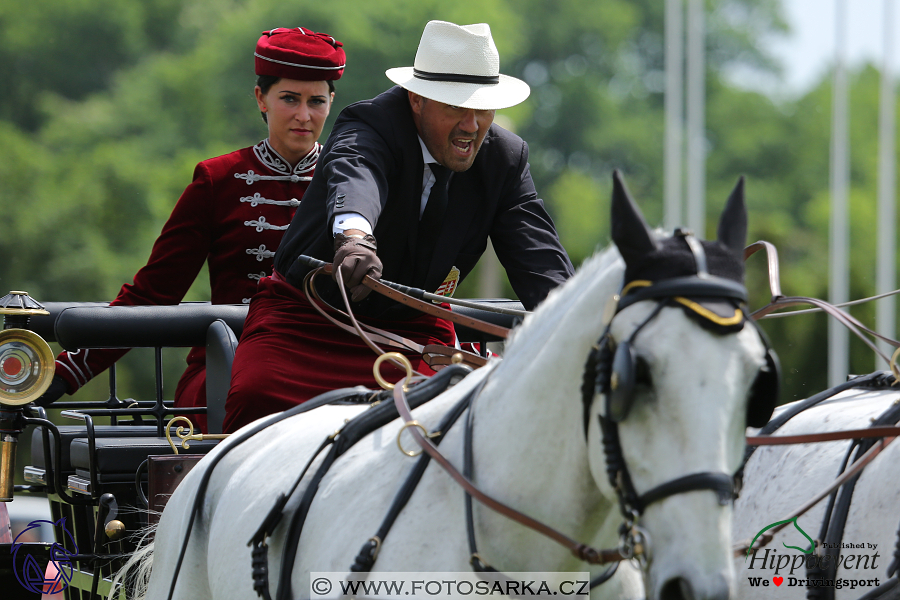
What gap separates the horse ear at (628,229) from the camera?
5.69 ft

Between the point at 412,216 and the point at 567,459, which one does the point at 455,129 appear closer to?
the point at 412,216

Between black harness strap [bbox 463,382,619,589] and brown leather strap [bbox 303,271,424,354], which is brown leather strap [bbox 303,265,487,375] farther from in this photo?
black harness strap [bbox 463,382,619,589]

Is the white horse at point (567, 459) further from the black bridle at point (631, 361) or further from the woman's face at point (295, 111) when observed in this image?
the woman's face at point (295, 111)

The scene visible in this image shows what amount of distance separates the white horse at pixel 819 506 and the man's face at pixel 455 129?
113 cm

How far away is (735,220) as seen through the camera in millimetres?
1830

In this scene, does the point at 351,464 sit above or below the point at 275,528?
above

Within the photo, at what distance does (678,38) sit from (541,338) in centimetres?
1710

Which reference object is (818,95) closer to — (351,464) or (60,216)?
(60,216)

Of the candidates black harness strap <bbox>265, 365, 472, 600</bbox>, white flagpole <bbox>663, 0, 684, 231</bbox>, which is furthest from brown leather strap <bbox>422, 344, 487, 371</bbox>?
white flagpole <bbox>663, 0, 684, 231</bbox>

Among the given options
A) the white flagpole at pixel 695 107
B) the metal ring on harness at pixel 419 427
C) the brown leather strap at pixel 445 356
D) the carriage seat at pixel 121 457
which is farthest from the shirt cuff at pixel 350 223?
the white flagpole at pixel 695 107

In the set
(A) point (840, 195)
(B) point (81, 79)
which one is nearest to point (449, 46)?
(A) point (840, 195)

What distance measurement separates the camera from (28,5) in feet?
71.1

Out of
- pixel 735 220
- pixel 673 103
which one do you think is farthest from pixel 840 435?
pixel 673 103

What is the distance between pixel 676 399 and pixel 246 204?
9.64ft
